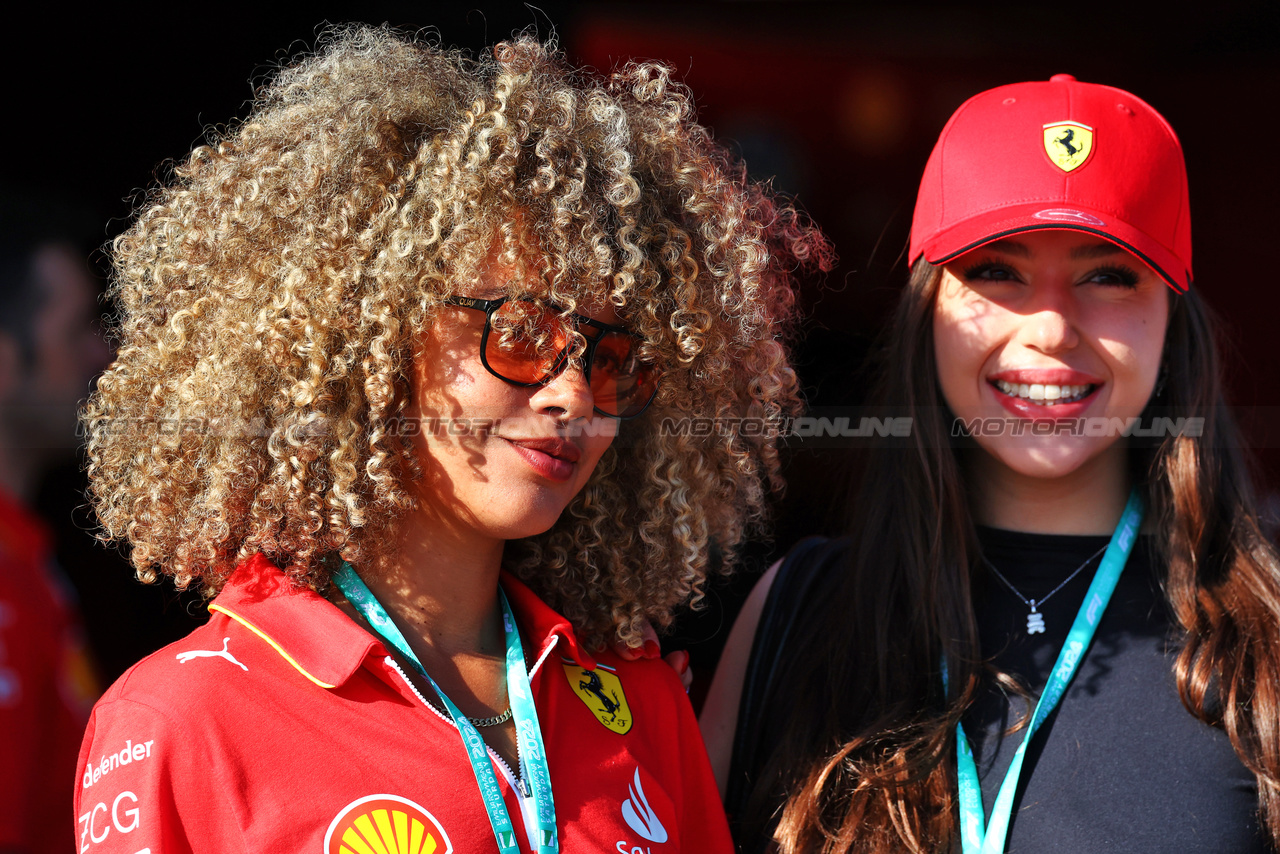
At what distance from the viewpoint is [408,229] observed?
5.45ft

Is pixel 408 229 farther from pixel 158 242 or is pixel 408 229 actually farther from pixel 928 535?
pixel 928 535

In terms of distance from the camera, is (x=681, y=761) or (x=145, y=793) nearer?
(x=145, y=793)

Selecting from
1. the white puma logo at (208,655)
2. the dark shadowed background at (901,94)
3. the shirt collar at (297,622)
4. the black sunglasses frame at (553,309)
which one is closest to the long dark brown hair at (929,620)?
the black sunglasses frame at (553,309)

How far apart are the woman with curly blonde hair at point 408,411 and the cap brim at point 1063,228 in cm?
57

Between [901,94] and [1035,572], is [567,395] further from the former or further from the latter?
[901,94]

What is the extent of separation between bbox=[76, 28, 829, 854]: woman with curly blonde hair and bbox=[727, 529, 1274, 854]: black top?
1.82ft

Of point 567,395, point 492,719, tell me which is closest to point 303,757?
point 492,719

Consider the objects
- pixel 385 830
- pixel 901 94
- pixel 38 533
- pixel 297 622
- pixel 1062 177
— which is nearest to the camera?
pixel 385 830

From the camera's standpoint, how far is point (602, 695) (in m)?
1.86

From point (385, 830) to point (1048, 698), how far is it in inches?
51.2

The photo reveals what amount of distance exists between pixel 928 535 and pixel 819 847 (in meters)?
0.69

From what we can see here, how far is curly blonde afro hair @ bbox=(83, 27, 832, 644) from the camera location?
5.38 ft

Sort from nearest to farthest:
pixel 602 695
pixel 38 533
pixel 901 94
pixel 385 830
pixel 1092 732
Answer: pixel 385 830 → pixel 602 695 → pixel 1092 732 → pixel 38 533 → pixel 901 94

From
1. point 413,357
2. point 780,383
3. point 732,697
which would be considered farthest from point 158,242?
point 732,697
